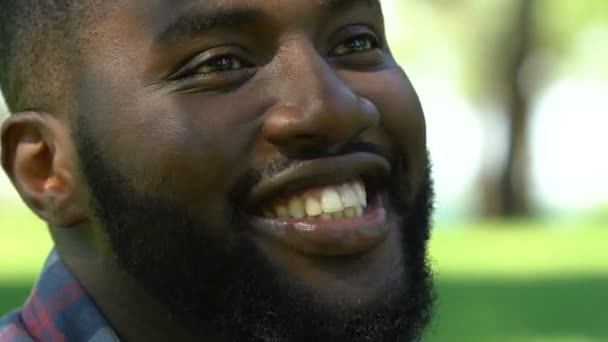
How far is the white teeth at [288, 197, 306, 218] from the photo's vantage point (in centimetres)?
301

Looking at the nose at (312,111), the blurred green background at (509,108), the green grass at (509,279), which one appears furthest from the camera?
the blurred green background at (509,108)

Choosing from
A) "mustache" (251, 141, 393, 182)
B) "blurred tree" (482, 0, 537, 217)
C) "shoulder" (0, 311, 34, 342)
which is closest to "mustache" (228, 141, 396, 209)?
"mustache" (251, 141, 393, 182)

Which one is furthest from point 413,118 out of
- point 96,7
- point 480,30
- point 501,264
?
point 480,30

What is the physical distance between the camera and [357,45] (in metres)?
3.26

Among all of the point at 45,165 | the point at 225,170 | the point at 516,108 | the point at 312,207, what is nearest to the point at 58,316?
the point at 45,165

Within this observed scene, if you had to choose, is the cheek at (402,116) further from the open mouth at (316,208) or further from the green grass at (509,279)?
the green grass at (509,279)

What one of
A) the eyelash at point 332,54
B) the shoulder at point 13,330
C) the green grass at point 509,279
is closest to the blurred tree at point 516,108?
the green grass at point 509,279

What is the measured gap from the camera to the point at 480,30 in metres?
24.8

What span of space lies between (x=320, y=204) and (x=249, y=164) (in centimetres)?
20

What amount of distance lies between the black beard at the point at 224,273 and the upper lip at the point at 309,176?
0.10ft

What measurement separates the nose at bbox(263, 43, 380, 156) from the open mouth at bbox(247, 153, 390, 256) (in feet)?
0.18

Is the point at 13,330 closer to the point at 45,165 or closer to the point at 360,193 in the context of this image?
the point at 45,165

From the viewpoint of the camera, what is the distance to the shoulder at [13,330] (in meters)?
3.30

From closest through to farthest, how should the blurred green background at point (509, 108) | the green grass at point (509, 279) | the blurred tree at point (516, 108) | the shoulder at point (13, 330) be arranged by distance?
the shoulder at point (13, 330) < the green grass at point (509, 279) < the blurred green background at point (509, 108) < the blurred tree at point (516, 108)
